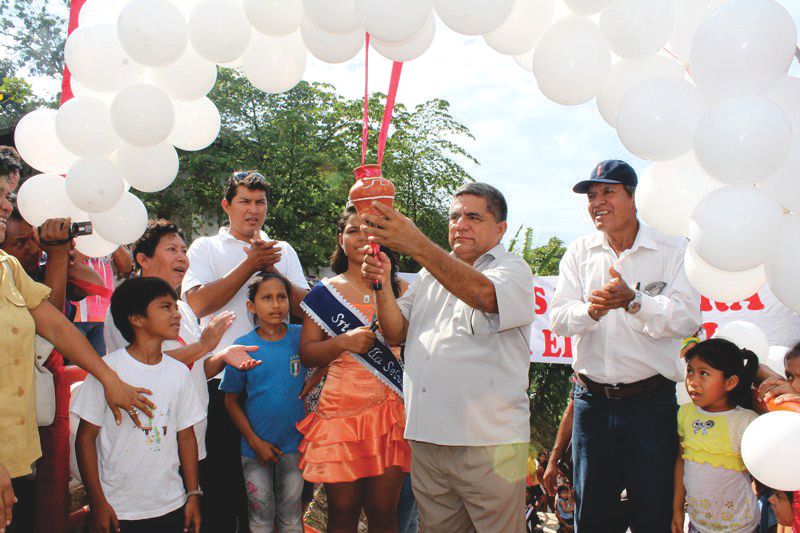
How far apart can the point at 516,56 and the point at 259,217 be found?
153 cm

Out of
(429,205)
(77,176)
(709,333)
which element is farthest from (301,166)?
(77,176)

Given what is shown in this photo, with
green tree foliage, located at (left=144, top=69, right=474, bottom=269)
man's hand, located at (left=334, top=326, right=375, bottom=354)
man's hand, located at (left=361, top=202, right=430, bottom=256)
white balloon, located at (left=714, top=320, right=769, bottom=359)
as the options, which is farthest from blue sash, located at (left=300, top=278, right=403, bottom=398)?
green tree foliage, located at (left=144, top=69, right=474, bottom=269)

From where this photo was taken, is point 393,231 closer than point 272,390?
Yes

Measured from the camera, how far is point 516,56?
253cm

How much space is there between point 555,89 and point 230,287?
1711mm

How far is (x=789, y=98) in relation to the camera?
74.2 inches

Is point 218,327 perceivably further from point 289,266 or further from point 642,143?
point 642,143

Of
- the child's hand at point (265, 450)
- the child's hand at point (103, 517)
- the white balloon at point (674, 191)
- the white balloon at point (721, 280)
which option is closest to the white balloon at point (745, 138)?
the white balloon at point (674, 191)

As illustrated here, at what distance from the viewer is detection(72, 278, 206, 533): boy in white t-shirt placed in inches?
91.4

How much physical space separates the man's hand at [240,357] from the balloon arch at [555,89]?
68 centimetres

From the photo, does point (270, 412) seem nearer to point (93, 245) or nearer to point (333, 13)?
point (93, 245)

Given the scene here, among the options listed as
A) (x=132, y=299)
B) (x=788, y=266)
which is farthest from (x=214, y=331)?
(x=788, y=266)

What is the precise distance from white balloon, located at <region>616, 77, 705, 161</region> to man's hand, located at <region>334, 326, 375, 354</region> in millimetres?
1233

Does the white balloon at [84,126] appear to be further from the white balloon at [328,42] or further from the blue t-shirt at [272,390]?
the blue t-shirt at [272,390]
